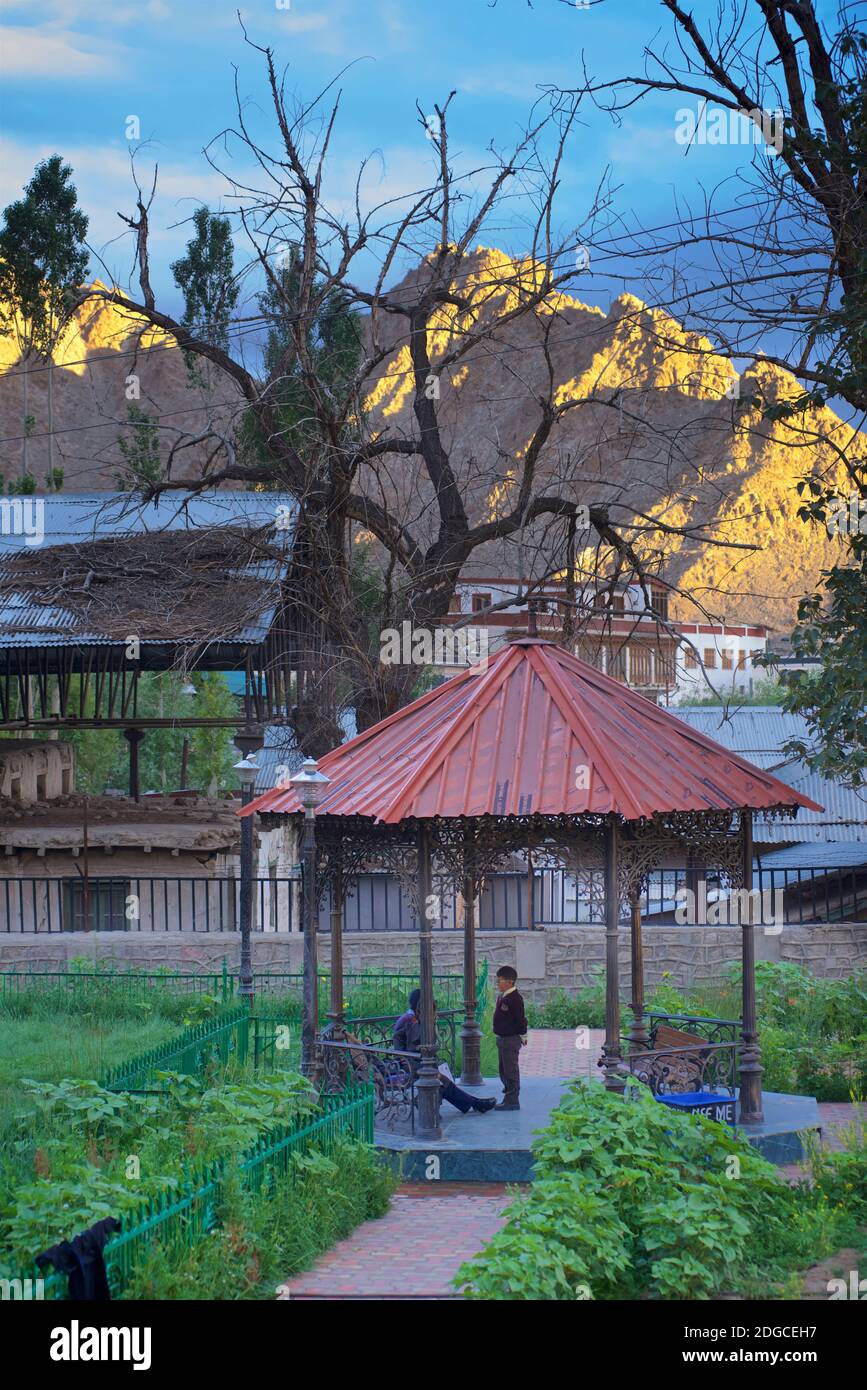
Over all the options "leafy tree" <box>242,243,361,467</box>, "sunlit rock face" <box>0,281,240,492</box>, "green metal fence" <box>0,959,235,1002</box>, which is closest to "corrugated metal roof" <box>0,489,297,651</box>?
"leafy tree" <box>242,243,361,467</box>

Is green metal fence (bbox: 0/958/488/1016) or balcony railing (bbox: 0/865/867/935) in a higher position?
balcony railing (bbox: 0/865/867/935)

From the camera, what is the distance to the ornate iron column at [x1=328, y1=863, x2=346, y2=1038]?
12.9m

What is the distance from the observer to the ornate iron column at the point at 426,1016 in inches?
454

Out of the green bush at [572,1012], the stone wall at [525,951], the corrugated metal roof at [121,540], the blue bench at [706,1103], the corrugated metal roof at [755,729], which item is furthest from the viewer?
the corrugated metal roof at [755,729]

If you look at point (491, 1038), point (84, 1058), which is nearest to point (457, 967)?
point (491, 1038)

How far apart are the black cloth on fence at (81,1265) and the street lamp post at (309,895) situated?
4.93m

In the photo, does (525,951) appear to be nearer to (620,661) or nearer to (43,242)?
(620,661)

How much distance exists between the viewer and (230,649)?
2344 centimetres

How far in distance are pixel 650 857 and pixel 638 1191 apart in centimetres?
383

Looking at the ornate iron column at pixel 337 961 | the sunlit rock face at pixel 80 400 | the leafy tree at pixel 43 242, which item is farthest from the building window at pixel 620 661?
the sunlit rock face at pixel 80 400

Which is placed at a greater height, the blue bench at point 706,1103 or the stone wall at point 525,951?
the stone wall at point 525,951

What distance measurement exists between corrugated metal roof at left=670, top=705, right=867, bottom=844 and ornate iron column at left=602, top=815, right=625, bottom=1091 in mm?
14847

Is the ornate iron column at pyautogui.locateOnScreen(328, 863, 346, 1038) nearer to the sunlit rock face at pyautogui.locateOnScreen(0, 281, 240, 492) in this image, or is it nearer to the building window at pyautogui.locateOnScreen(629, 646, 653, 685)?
the building window at pyautogui.locateOnScreen(629, 646, 653, 685)

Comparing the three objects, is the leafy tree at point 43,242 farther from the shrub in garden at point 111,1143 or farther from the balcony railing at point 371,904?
the shrub in garden at point 111,1143
